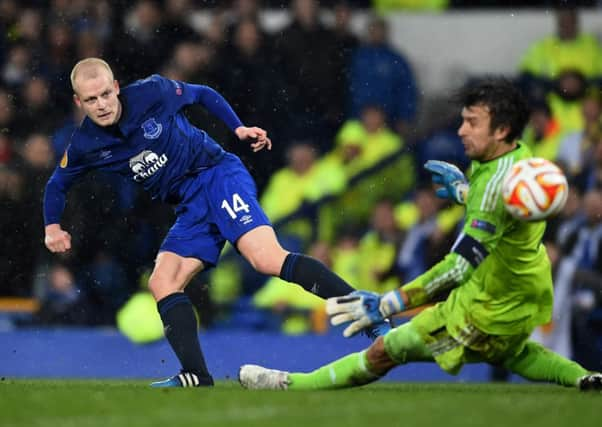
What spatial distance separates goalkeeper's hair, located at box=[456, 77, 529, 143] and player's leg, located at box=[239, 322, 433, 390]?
0.94m

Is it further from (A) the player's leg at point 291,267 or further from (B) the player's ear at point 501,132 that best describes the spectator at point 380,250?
(B) the player's ear at point 501,132

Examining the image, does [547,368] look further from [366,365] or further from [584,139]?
[584,139]

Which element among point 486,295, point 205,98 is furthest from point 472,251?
point 205,98

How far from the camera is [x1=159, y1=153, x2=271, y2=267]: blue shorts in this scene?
7.18 m

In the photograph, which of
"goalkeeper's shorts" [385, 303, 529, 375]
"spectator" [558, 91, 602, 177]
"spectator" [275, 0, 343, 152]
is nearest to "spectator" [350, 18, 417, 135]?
"spectator" [275, 0, 343, 152]

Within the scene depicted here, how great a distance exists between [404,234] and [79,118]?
245 cm

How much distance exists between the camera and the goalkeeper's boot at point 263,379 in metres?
6.42

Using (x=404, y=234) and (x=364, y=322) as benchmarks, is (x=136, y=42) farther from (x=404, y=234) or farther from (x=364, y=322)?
(x=364, y=322)

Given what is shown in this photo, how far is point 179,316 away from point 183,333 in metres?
0.09

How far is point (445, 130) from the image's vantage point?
35.1 ft

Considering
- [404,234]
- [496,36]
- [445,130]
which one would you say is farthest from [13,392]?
[496,36]

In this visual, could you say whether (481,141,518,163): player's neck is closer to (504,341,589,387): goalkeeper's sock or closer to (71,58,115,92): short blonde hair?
(504,341,589,387): goalkeeper's sock

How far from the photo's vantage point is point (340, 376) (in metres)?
6.26

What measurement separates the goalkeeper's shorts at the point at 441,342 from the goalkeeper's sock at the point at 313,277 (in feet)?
2.87
